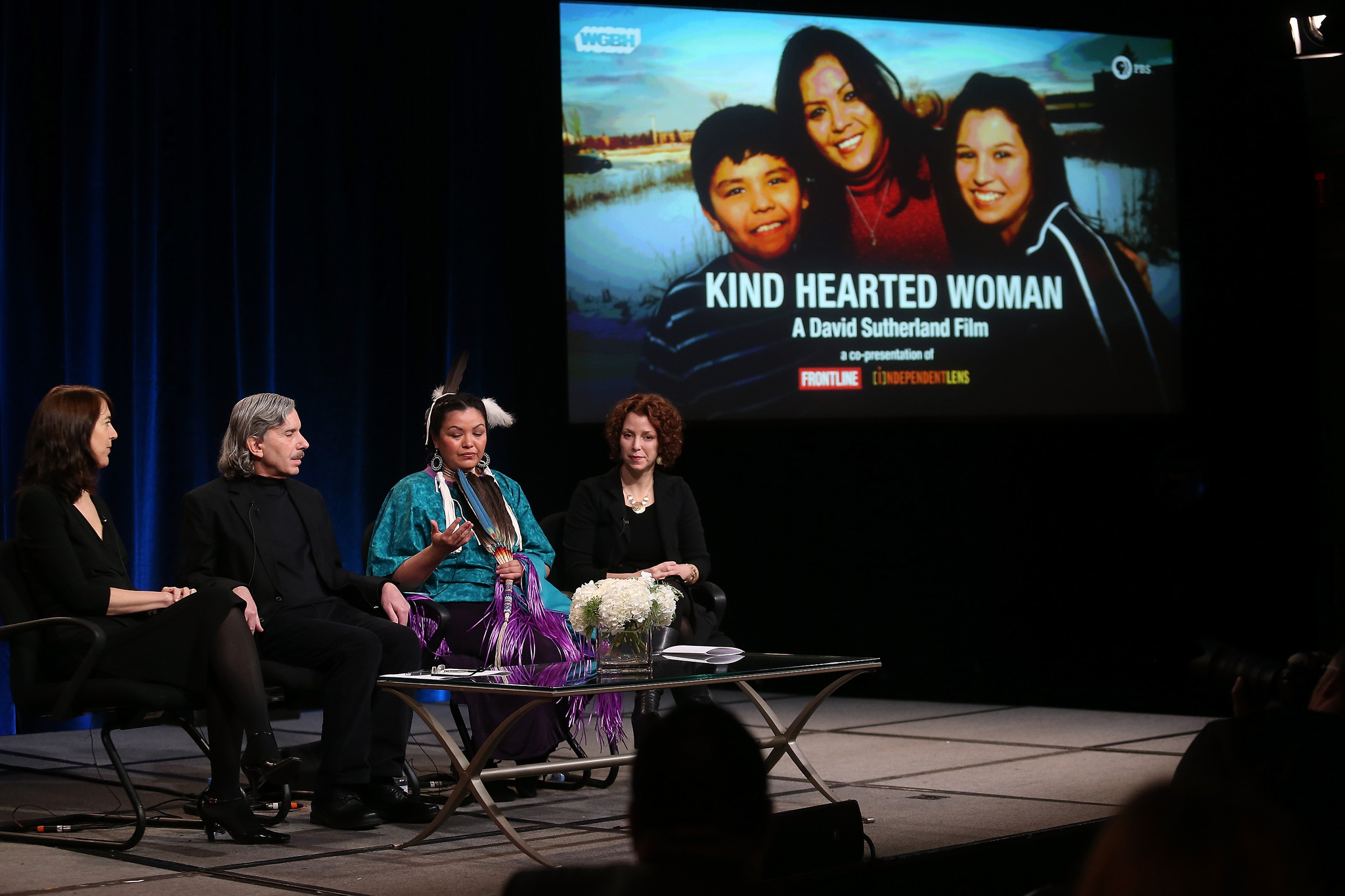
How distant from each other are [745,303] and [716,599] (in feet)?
5.72

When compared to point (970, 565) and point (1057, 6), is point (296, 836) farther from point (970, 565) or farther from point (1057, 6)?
point (1057, 6)

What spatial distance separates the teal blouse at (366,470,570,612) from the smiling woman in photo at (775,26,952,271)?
230 centimetres

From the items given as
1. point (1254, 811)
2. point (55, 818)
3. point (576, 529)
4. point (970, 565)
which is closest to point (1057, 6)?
point (970, 565)

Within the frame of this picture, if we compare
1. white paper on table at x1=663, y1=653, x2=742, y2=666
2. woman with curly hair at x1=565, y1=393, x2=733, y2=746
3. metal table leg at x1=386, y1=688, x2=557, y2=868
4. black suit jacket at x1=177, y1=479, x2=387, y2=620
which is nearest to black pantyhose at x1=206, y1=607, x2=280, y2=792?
black suit jacket at x1=177, y1=479, x2=387, y2=620

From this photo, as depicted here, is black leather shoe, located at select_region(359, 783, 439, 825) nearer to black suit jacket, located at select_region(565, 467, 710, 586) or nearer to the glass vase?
the glass vase

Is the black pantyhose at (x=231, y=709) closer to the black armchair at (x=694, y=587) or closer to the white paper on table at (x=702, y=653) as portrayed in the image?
the white paper on table at (x=702, y=653)

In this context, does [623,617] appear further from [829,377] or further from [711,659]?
[829,377]

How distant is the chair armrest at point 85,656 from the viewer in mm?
3322

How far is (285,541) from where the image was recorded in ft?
12.7

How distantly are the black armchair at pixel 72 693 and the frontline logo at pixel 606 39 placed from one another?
3.04m

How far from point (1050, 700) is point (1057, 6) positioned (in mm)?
3123

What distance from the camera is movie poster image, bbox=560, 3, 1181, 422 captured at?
5719 millimetres

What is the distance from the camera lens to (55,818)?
143 inches

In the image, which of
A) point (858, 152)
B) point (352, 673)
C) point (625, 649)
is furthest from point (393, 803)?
point (858, 152)
